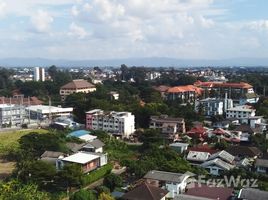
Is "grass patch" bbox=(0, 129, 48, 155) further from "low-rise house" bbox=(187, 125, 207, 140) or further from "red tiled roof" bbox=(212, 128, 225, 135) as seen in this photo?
"red tiled roof" bbox=(212, 128, 225, 135)

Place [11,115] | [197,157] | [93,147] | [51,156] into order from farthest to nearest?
[11,115], [93,147], [197,157], [51,156]

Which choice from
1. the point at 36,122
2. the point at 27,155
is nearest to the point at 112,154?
the point at 27,155

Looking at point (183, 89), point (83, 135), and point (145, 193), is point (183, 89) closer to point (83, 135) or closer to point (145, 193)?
point (83, 135)

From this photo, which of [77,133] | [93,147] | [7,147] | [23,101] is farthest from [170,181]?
[23,101]

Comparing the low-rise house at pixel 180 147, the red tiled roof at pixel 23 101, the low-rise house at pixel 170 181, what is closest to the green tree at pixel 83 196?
the low-rise house at pixel 170 181

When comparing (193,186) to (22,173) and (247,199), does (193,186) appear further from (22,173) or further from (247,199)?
(22,173)

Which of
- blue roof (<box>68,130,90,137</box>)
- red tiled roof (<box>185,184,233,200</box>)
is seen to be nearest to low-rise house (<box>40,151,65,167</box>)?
blue roof (<box>68,130,90,137</box>)

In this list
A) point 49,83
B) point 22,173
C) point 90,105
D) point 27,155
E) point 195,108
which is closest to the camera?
point 22,173
